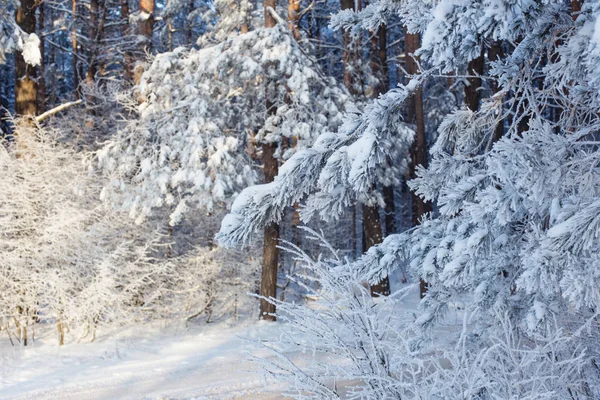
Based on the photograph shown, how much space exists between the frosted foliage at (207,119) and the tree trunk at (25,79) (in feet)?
6.58

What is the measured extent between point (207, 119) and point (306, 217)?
318 inches

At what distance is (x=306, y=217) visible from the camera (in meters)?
5.09

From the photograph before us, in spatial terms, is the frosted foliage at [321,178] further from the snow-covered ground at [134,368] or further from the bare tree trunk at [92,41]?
the bare tree trunk at [92,41]

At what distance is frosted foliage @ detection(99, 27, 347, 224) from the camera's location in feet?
39.6

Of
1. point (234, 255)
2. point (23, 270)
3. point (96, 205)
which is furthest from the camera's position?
point (234, 255)

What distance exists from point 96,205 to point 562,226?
10200 mm

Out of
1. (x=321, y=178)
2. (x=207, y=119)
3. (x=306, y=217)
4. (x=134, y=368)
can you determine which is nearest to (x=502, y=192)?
(x=321, y=178)

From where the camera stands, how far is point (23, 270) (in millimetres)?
9859

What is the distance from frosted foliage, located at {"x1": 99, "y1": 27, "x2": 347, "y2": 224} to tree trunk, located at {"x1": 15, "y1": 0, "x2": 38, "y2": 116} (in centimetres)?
201

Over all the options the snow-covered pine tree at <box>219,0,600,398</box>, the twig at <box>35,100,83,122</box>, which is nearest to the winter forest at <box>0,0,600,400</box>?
the snow-covered pine tree at <box>219,0,600,398</box>

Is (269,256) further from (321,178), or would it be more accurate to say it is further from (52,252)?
(321,178)

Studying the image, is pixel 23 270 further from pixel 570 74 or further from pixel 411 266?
pixel 570 74

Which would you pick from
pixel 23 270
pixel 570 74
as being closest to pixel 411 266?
pixel 570 74

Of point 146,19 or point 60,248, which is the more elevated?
point 146,19
